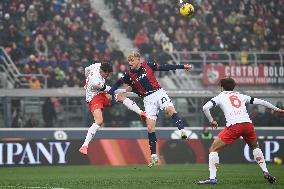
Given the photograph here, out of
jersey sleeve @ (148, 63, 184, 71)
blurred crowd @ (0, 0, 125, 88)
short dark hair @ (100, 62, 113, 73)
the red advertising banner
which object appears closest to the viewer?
jersey sleeve @ (148, 63, 184, 71)

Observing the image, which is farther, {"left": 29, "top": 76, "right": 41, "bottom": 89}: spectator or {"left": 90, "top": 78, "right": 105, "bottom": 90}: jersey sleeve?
{"left": 29, "top": 76, "right": 41, "bottom": 89}: spectator

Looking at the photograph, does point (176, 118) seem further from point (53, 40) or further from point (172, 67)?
point (53, 40)

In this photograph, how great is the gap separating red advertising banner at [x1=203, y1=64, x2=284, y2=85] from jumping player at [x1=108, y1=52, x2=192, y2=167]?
14767 mm

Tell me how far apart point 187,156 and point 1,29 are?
9.98 m

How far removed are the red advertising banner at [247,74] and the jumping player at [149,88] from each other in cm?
1477

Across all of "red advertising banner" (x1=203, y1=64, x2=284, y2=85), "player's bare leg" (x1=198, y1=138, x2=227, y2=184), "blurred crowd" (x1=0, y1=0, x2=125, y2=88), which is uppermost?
"blurred crowd" (x1=0, y1=0, x2=125, y2=88)

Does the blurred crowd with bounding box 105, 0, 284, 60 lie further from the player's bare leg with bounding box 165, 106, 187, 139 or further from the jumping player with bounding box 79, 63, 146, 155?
the player's bare leg with bounding box 165, 106, 187, 139

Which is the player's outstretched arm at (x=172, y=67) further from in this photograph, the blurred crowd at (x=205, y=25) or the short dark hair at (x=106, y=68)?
the blurred crowd at (x=205, y=25)

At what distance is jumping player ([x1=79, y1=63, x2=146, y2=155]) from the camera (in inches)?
760

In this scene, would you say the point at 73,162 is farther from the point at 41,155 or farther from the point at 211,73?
the point at 211,73

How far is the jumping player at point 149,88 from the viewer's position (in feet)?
59.5

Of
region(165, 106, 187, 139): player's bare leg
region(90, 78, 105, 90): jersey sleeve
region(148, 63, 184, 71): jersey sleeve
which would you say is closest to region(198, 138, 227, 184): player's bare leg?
region(165, 106, 187, 139): player's bare leg

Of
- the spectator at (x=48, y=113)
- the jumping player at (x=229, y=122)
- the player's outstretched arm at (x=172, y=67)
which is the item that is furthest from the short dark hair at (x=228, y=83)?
the spectator at (x=48, y=113)

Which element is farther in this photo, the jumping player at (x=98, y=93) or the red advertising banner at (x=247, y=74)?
the red advertising banner at (x=247, y=74)
